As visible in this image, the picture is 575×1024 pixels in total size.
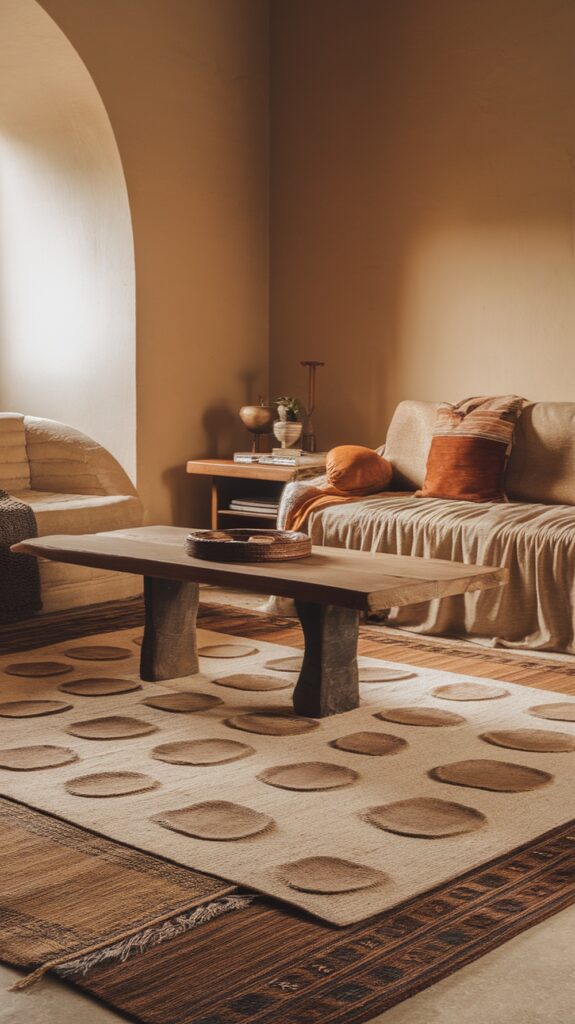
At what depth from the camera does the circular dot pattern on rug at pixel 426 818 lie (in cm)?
250

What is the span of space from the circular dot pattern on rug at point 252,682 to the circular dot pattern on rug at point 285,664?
12 cm

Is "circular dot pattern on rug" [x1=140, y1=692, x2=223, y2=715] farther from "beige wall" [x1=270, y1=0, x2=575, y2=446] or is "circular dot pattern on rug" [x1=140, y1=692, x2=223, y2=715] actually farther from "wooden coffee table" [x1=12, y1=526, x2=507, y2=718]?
"beige wall" [x1=270, y1=0, x2=575, y2=446]

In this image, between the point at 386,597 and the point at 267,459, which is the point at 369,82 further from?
the point at 386,597

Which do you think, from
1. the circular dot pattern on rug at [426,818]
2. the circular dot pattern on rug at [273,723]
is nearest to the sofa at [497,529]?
the circular dot pattern on rug at [273,723]

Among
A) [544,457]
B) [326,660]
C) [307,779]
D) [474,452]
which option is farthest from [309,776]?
[544,457]

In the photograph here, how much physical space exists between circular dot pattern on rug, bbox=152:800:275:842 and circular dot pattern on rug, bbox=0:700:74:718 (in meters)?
0.91

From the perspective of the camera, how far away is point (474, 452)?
501 centimetres

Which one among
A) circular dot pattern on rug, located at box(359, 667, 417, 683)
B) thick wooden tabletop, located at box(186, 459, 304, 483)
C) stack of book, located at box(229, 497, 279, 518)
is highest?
thick wooden tabletop, located at box(186, 459, 304, 483)

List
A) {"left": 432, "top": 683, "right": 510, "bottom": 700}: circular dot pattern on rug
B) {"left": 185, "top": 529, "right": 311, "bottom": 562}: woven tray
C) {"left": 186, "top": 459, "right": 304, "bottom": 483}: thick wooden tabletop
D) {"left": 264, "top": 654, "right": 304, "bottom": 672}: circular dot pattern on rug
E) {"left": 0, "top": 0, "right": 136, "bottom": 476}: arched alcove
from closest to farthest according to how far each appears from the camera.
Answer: {"left": 185, "top": 529, "right": 311, "bottom": 562}: woven tray < {"left": 432, "top": 683, "right": 510, "bottom": 700}: circular dot pattern on rug < {"left": 264, "top": 654, "right": 304, "bottom": 672}: circular dot pattern on rug < {"left": 186, "top": 459, "right": 304, "bottom": 483}: thick wooden tabletop < {"left": 0, "top": 0, "right": 136, "bottom": 476}: arched alcove

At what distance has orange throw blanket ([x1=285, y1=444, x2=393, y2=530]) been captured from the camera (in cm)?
507

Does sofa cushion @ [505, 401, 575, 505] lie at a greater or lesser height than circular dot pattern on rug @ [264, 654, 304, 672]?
greater

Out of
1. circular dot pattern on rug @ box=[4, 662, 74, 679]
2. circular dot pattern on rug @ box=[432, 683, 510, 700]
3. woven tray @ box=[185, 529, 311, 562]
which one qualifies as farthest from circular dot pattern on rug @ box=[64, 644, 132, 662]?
circular dot pattern on rug @ box=[432, 683, 510, 700]

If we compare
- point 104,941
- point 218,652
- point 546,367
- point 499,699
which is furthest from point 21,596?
point 104,941

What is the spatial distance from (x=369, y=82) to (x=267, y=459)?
6.56ft
